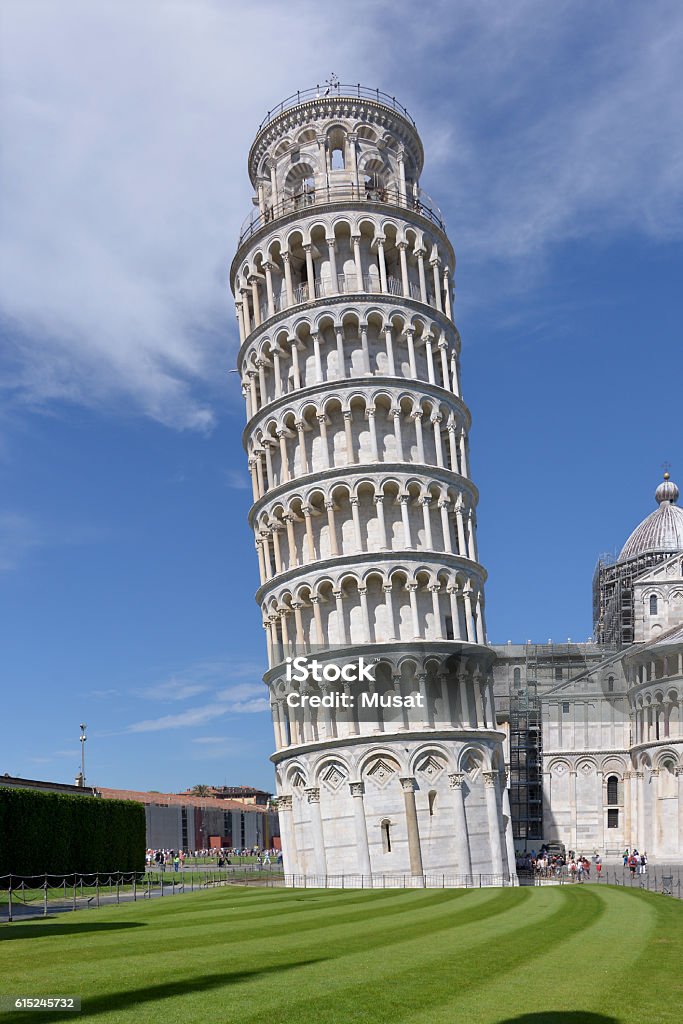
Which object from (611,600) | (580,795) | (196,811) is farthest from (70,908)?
(196,811)

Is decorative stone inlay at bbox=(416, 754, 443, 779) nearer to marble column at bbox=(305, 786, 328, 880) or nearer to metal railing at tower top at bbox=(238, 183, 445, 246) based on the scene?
marble column at bbox=(305, 786, 328, 880)

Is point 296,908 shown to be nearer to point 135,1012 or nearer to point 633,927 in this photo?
point 633,927

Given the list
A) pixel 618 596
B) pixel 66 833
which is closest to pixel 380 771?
pixel 66 833

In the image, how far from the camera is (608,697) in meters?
85.6

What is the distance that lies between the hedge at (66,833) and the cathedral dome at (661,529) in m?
59.5

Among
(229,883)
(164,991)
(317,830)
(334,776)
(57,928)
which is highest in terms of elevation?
(334,776)

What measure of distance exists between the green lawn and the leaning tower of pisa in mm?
18775

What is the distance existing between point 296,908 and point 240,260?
39683 millimetres

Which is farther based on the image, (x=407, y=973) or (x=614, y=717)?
(x=614, y=717)

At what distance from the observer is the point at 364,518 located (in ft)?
170

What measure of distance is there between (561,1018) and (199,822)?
121985mm

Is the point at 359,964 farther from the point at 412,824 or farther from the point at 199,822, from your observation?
the point at 199,822

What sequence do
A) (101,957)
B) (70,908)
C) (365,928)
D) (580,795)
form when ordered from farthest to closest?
(580,795)
(70,908)
(365,928)
(101,957)

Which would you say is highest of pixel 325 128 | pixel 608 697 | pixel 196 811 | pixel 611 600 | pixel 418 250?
pixel 325 128
